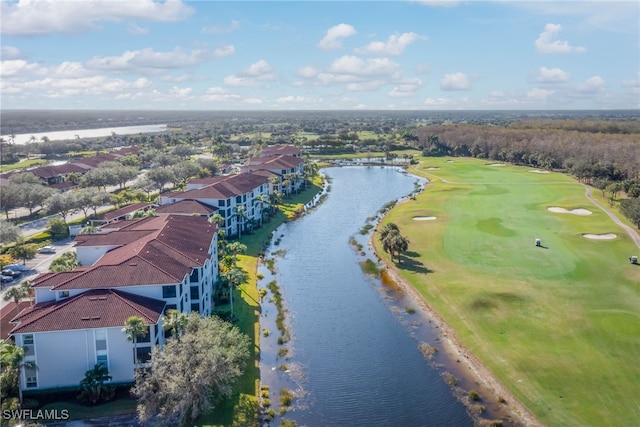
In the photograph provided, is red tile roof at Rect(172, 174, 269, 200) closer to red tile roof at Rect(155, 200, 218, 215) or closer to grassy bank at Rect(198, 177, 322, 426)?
red tile roof at Rect(155, 200, 218, 215)

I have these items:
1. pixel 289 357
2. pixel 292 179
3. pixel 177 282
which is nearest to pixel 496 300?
pixel 289 357

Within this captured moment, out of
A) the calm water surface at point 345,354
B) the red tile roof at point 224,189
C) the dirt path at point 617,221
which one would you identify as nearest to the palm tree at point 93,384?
the calm water surface at point 345,354

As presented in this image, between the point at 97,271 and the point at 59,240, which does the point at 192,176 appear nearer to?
the point at 59,240

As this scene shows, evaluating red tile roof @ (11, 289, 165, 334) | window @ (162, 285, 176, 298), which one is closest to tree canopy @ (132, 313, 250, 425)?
red tile roof @ (11, 289, 165, 334)

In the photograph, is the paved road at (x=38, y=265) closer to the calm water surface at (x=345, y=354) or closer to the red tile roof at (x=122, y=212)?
the red tile roof at (x=122, y=212)

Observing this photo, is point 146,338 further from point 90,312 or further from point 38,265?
point 38,265
